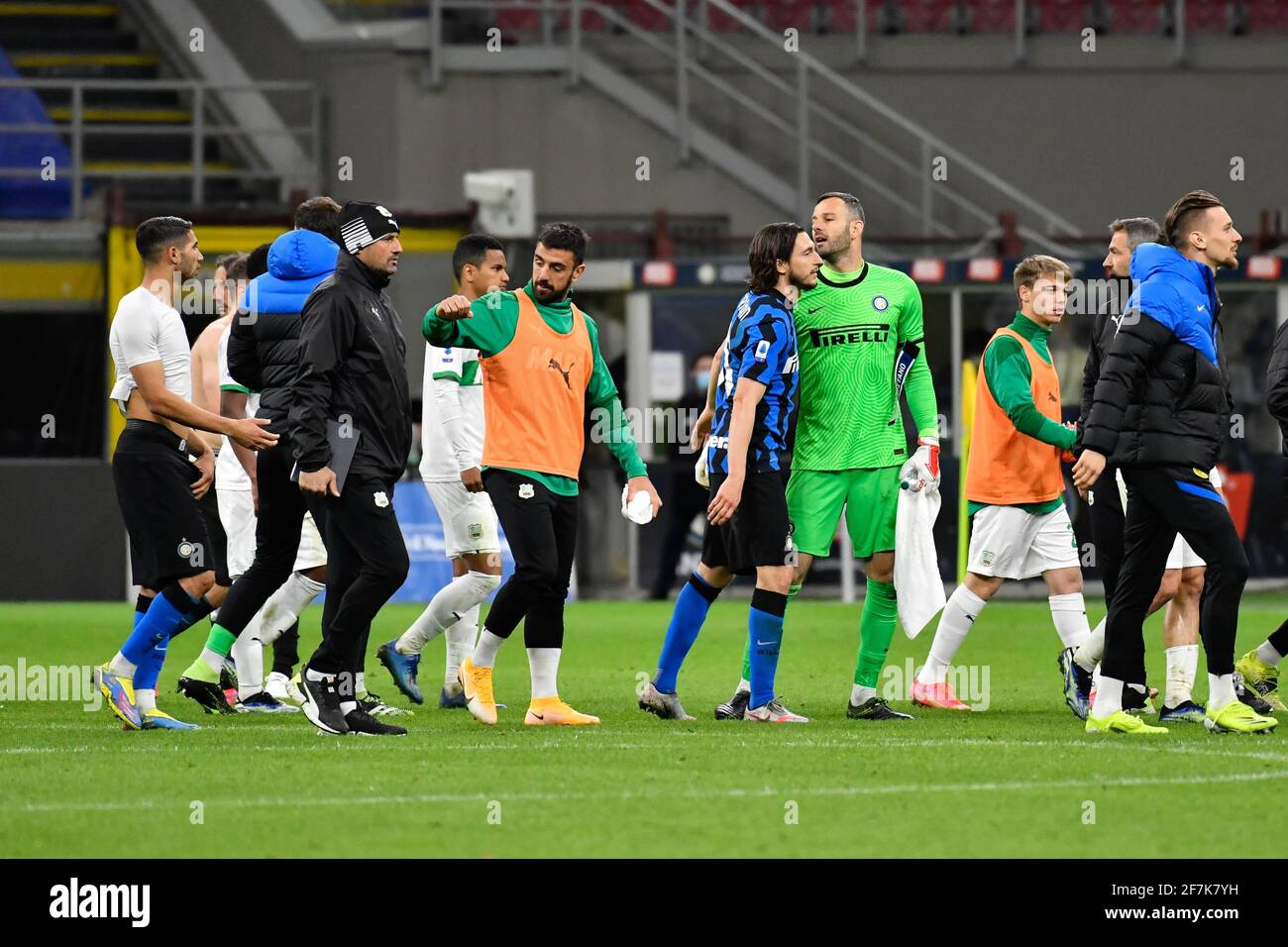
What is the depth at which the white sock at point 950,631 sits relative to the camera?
392 inches

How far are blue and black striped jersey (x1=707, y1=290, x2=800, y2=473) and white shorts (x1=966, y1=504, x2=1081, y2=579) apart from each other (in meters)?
1.35

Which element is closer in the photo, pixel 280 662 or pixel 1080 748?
pixel 1080 748

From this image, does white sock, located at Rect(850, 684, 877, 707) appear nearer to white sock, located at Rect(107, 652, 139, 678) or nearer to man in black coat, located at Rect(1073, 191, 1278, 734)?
man in black coat, located at Rect(1073, 191, 1278, 734)

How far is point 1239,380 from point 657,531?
17.9ft

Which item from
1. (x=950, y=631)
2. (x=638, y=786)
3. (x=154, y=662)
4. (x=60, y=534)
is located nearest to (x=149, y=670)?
(x=154, y=662)

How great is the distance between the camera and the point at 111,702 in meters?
9.03

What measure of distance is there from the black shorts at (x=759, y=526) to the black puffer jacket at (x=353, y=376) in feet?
4.67

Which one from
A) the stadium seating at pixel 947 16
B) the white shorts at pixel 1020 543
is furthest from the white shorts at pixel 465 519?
the stadium seating at pixel 947 16

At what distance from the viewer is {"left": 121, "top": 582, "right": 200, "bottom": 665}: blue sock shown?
8.94 meters

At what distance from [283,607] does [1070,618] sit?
366 cm

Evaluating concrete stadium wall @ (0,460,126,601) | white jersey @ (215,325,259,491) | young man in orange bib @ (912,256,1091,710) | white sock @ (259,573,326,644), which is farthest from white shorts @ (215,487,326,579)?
concrete stadium wall @ (0,460,126,601)

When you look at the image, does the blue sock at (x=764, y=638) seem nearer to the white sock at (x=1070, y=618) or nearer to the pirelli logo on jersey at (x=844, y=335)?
the pirelli logo on jersey at (x=844, y=335)
